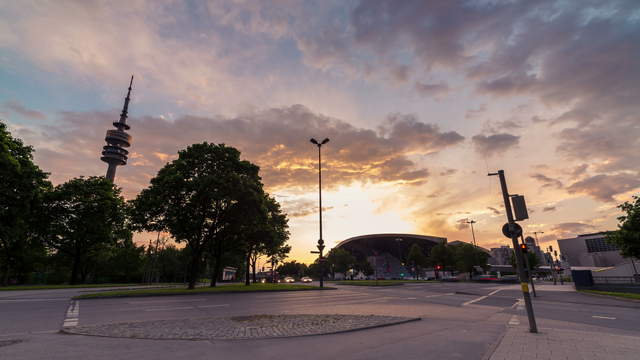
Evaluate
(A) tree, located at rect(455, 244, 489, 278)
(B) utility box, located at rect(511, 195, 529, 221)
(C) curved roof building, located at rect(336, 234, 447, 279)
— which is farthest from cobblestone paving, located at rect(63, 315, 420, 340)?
(C) curved roof building, located at rect(336, 234, 447, 279)

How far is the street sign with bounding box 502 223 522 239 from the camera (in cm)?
888

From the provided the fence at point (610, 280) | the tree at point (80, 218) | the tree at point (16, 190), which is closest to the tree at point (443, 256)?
the fence at point (610, 280)

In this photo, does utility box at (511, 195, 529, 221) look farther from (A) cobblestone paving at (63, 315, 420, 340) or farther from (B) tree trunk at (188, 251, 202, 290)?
(B) tree trunk at (188, 251, 202, 290)

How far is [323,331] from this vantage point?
26.6 feet

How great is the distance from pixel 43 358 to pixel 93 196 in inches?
1896

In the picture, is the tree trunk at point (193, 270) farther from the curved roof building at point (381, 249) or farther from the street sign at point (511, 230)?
the curved roof building at point (381, 249)

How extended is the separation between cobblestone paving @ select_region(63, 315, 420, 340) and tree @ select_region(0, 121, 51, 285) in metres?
33.3

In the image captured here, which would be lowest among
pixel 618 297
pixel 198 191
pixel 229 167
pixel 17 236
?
pixel 618 297

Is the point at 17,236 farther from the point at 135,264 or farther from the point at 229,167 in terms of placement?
the point at 135,264

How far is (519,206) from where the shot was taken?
9180mm

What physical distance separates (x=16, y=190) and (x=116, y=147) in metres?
78.4

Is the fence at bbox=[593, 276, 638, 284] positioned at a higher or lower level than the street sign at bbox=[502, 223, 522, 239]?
lower

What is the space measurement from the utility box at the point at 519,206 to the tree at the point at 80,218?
51.4m

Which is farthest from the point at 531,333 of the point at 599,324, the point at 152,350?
the point at 152,350
